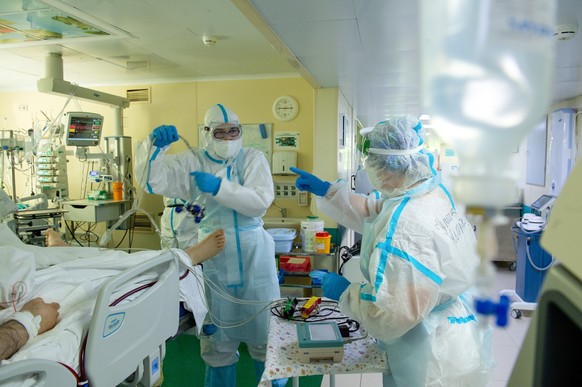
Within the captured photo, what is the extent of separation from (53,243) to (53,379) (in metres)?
1.71

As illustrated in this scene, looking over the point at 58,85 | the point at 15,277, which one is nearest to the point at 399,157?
the point at 15,277

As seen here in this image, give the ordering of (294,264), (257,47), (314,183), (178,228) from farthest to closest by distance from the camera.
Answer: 1. (257,47)
2. (178,228)
3. (294,264)
4. (314,183)

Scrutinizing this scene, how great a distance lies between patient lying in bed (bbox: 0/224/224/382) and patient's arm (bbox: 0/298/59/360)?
0.9 inches

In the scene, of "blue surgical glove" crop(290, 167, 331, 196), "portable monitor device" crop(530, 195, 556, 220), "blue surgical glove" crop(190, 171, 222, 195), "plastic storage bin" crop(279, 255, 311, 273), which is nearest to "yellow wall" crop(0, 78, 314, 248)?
"plastic storage bin" crop(279, 255, 311, 273)

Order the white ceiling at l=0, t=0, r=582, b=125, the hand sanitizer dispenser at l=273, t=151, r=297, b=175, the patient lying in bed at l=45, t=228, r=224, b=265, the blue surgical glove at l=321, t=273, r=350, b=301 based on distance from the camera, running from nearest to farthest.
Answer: the blue surgical glove at l=321, t=273, r=350, b=301
the white ceiling at l=0, t=0, r=582, b=125
the patient lying in bed at l=45, t=228, r=224, b=265
the hand sanitizer dispenser at l=273, t=151, r=297, b=175

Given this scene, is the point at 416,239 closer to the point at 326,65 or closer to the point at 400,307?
the point at 400,307

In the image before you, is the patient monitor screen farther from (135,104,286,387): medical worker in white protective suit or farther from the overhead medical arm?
the overhead medical arm

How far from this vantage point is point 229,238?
2.23m

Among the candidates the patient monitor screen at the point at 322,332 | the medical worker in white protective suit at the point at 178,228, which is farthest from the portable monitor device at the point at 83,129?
the patient monitor screen at the point at 322,332

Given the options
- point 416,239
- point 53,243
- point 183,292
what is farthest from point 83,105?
point 416,239

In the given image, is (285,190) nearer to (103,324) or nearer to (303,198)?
(303,198)

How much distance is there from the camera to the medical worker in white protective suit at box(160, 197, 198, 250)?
132 inches

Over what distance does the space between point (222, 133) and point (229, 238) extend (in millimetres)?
616

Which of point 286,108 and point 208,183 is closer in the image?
point 208,183
